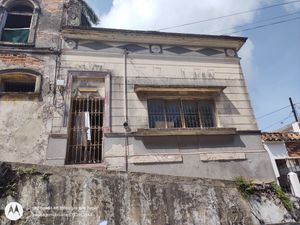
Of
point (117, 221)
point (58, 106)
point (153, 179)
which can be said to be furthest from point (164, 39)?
point (117, 221)

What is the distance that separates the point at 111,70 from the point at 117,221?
642 cm

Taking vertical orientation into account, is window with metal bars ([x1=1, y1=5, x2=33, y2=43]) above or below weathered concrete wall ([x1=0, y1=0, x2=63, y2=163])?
above

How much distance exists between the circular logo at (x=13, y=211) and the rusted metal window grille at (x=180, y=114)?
5490 mm

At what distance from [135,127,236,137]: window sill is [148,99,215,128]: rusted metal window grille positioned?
0.48m

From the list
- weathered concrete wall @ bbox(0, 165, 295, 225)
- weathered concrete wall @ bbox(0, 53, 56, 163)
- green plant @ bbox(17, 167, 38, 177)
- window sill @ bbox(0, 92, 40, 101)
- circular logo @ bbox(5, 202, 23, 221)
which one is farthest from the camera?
window sill @ bbox(0, 92, 40, 101)

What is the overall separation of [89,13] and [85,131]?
246 inches

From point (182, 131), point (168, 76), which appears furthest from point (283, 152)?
point (168, 76)

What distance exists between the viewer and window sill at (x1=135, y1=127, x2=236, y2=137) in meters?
8.41

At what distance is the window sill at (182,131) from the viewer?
8.41 metres

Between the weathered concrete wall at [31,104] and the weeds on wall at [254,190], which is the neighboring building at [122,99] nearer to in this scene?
the weathered concrete wall at [31,104]

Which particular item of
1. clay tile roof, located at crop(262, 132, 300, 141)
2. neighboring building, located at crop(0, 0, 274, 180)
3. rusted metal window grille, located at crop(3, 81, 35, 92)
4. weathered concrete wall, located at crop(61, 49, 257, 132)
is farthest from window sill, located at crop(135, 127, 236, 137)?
rusted metal window grille, located at crop(3, 81, 35, 92)

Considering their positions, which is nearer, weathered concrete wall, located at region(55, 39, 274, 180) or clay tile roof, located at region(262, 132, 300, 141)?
weathered concrete wall, located at region(55, 39, 274, 180)

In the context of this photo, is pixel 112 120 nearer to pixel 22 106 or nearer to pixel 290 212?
pixel 22 106

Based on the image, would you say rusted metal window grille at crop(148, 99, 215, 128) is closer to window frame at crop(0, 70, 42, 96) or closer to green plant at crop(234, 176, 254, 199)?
window frame at crop(0, 70, 42, 96)
